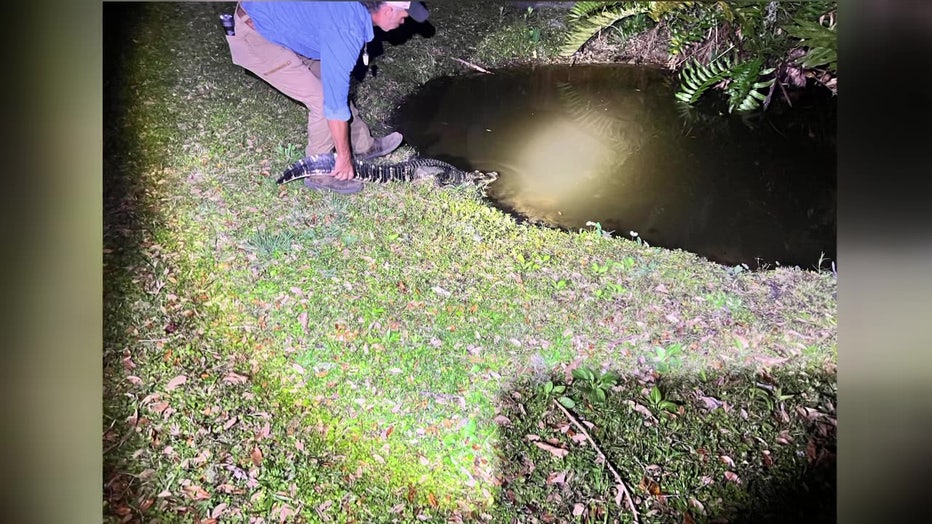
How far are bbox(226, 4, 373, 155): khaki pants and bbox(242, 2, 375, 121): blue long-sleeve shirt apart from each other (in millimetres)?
26

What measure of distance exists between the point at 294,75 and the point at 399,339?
3.29 ft

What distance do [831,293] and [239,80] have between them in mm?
2241

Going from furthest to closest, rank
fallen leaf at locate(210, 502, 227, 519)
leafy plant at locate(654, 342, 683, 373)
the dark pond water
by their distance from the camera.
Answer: the dark pond water
leafy plant at locate(654, 342, 683, 373)
fallen leaf at locate(210, 502, 227, 519)

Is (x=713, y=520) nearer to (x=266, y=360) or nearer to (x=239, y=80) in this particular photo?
(x=266, y=360)

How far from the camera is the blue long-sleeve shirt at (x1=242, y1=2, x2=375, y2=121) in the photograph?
1913mm

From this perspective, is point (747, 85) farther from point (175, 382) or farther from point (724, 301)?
point (175, 382)

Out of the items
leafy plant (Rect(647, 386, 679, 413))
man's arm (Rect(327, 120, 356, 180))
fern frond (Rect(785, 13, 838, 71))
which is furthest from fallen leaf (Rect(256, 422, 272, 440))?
fern frond (Rect(785, 13, 838, 71))

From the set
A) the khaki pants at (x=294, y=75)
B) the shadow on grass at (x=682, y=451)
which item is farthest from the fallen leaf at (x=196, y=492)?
the khaki pants at (x=294, y=75)

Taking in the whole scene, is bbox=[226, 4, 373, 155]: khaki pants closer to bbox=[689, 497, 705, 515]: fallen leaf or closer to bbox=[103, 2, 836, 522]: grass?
bbox=[103, 2, 836, 522]: grass

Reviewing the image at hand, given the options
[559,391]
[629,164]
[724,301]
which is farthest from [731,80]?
[559,391]

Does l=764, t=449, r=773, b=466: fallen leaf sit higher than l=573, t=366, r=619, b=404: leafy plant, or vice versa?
l=573, t=366, r=619, b=404: leafy plant

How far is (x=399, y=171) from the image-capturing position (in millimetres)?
1997
